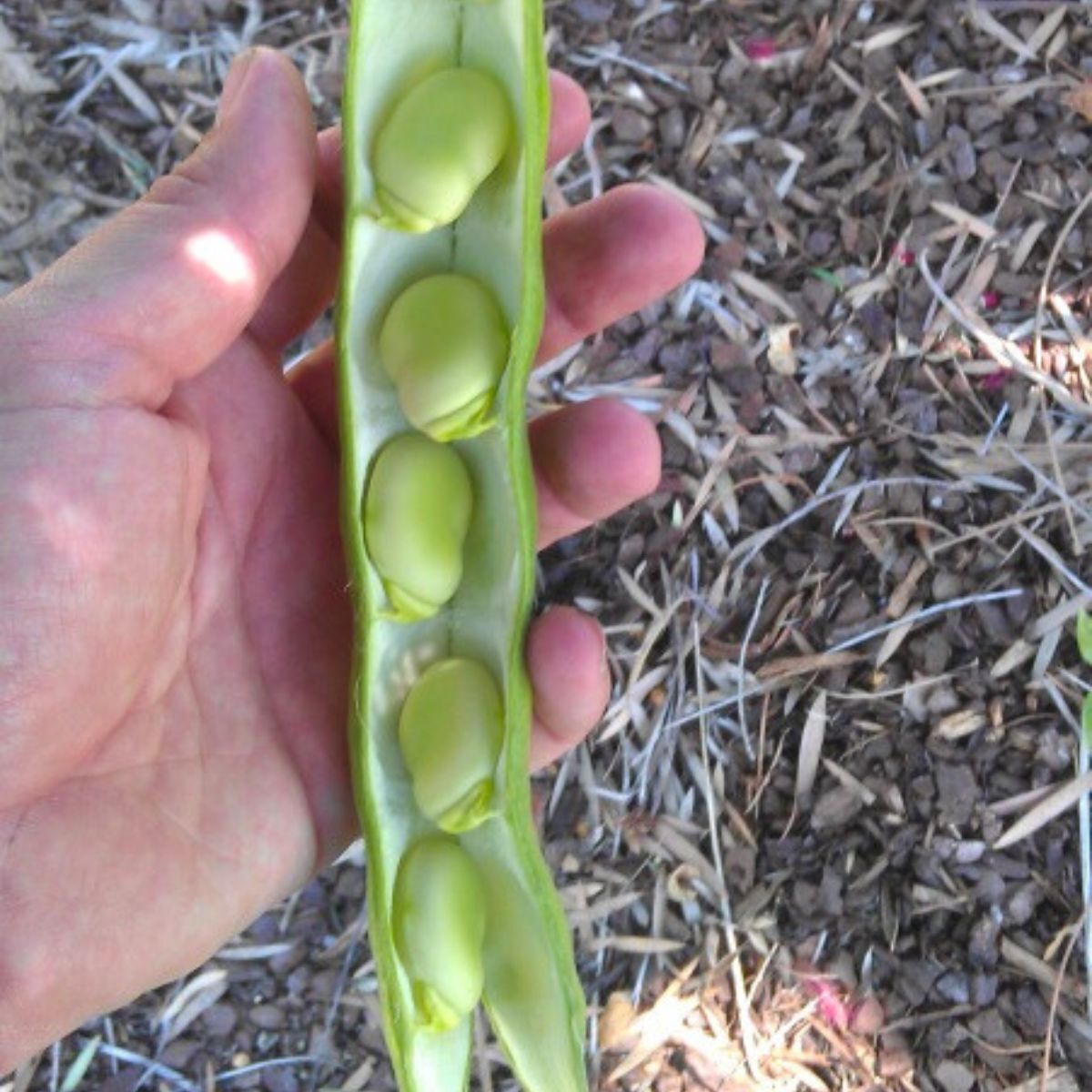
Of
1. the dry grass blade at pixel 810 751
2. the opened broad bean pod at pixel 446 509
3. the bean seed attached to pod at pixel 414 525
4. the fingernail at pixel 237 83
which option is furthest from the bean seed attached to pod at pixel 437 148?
the dry grass blade at pixel 810 751

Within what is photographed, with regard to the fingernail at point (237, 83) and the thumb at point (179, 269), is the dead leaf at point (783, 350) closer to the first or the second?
the thumb at point (179, 269)

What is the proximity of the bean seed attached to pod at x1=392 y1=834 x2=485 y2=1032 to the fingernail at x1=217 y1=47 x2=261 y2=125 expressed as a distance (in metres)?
1.33

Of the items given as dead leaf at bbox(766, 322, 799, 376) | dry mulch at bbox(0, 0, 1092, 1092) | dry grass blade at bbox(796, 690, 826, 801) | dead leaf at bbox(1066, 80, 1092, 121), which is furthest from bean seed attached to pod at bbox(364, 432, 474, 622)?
dead leaf at bbox(1066, 80, 1092, 121)

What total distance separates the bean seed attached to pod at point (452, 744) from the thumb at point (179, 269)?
70 cm

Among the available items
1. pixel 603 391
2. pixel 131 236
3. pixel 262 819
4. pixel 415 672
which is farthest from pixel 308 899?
pixel 131 236

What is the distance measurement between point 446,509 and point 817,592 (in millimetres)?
1167

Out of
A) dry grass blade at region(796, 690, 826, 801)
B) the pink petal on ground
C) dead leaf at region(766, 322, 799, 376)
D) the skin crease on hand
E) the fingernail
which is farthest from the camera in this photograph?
dead leaf at region(766, 322, 799, 376)

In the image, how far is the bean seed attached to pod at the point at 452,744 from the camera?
8.96 feet

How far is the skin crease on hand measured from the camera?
265cm

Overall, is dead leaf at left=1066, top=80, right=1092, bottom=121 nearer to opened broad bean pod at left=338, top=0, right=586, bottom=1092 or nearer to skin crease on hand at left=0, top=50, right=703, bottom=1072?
skin crease on hand at left=0, top=50, right=703, bottom=1072

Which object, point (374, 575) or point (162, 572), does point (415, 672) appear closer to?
point (374, 575)

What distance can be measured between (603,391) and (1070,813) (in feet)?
4.60

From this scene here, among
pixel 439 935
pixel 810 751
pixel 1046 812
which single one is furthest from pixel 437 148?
pixel 1046 812

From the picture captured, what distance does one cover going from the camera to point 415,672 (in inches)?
114
